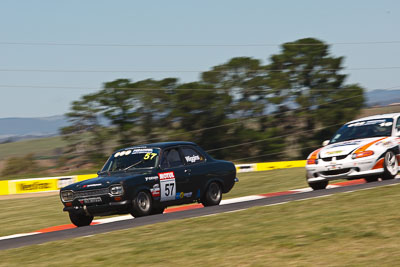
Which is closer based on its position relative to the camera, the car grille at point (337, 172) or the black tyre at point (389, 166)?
the car grille at point (337, 172)

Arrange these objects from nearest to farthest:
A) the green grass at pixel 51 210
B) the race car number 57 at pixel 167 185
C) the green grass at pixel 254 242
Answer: the green grass at pixel 254 242
the race car number 57 at pixel 167 185
the green grass at pixel 51 210

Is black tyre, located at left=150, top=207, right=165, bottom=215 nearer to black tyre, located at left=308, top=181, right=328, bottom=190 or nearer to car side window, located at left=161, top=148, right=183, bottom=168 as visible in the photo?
car side window, located at left=161, top=148, right=183, bottom=168

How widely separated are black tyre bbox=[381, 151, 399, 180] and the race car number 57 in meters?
4.67

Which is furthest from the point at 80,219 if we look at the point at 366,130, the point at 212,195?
the point at 366,130

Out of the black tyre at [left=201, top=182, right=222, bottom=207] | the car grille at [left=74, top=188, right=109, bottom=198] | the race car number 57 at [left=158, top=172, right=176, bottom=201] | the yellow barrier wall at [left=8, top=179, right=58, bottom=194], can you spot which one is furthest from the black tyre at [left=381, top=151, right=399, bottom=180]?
the yellow barrier wall at [left=8, top=179, right=58, bottom=194]

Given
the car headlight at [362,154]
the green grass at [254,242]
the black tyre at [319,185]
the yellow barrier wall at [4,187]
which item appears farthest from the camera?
the yellow barrier wall at [4,187]

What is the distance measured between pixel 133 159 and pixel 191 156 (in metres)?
1.28

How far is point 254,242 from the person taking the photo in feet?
23.9

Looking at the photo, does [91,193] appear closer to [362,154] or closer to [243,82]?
[362,154]

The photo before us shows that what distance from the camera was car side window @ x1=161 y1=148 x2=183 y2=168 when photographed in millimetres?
12778

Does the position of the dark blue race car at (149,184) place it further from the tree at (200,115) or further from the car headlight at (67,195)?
the tree at (200,115)

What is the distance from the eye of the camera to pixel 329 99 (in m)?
67.6

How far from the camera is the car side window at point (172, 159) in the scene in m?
12.8

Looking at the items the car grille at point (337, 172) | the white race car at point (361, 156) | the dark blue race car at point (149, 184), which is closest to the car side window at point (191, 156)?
the dark blue race car at point (149, 184)
